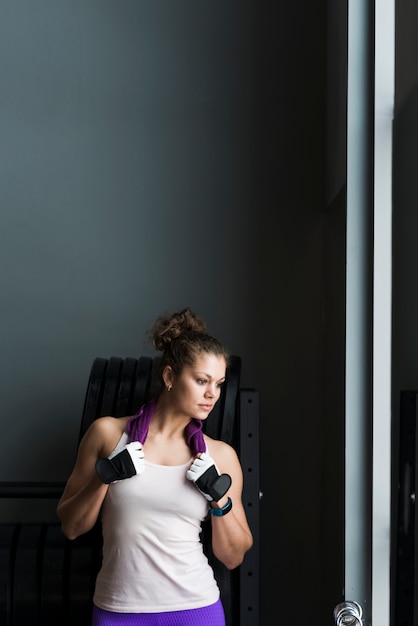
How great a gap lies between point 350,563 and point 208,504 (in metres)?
0.72

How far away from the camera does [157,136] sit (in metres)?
3.06

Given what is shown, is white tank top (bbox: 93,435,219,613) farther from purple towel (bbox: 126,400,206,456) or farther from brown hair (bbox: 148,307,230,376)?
brown hair (bbox: 148,307,230,376)

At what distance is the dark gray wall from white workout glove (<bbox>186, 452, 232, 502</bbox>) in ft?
3.32

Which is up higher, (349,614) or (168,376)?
(168,376)

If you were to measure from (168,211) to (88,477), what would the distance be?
4.04ft

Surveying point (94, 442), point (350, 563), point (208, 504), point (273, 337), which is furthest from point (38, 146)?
point (350, 563)

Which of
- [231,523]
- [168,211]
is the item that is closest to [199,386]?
[231,523]

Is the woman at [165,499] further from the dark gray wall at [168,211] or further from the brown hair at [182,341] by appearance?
the dark gray wall at [168,211]

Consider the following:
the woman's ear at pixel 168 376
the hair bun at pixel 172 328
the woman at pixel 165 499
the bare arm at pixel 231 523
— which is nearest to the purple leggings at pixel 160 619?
the woman at pixel 165 499

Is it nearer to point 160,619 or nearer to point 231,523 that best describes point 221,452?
point 231,523

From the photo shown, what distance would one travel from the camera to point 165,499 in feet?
6.75

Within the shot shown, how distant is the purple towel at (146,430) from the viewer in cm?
213

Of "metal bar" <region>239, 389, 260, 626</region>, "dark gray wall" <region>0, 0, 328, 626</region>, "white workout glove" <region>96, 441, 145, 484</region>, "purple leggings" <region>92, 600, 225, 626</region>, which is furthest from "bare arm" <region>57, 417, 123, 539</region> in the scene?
"dark gray wall" <region>0, 0, 328, 626</region>

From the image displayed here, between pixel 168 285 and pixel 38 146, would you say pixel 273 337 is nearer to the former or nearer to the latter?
pixel 168 285
